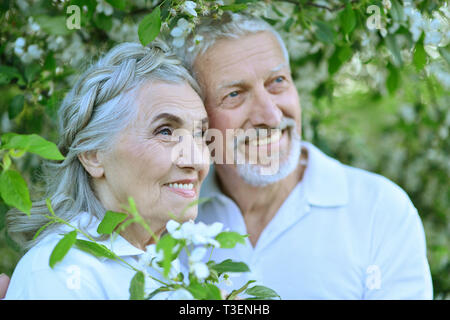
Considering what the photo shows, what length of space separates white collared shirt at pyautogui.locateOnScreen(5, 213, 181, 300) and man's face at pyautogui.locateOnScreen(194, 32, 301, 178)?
94 centimetres

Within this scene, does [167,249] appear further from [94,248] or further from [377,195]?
[377,195]

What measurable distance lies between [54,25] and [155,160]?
90cm

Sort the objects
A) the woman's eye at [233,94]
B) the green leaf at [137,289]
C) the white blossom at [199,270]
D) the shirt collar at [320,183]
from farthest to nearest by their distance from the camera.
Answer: the shirt collar at [320,183] < the woman's eye at [233,94] < the green leaf at [137,289] < the white blossom at [199,270]

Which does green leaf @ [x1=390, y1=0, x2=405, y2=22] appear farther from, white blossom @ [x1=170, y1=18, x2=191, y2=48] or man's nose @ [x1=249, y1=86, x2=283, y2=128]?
white blossom @ [x1=170, y1=18, x2=191, y2=48]

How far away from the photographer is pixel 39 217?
2.18 m

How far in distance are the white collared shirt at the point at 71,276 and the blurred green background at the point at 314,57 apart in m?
0.52

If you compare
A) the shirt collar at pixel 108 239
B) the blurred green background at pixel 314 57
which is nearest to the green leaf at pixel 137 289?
the shirt collar at pixel 108 239

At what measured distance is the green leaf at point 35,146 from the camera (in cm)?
150

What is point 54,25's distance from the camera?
2.44 meters

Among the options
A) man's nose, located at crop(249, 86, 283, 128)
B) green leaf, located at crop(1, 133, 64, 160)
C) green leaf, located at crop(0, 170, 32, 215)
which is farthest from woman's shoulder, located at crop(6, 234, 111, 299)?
man's nose, located at crop(249, 86, 283, 128)

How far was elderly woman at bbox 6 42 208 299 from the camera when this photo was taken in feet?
6.77

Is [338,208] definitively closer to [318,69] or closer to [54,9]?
Result: [318,69]

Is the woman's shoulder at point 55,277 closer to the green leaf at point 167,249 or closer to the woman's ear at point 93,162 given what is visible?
the woman's ear at point 93,162

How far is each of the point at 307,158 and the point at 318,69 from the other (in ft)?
2.53
